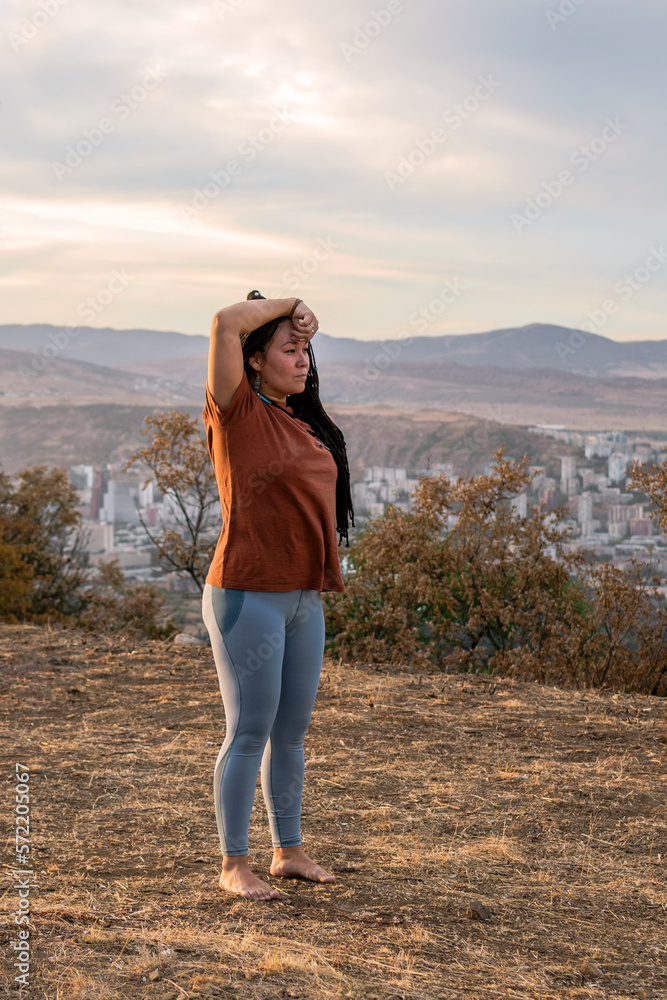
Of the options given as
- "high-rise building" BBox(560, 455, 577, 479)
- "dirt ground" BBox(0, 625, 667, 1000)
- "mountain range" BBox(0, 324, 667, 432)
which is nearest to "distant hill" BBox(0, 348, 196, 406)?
"mountain range" BBox(0, 324, 667, 432)

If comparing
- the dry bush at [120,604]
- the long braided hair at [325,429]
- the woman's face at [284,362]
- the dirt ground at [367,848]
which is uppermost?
the woman's face at [284,362]

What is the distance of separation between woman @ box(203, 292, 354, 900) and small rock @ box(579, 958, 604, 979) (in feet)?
3.26

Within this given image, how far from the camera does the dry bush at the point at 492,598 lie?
851 centimetres

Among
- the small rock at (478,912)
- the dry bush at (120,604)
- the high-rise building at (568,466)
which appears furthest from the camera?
the high-rise building at (568,466)

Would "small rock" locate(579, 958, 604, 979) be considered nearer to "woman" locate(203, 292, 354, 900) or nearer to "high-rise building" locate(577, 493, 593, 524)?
"woman" locate(203, 292, 354, 900)

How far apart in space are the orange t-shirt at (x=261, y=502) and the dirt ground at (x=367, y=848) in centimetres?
106

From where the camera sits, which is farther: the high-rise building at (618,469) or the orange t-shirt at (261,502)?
the high-rise building at (618,469)

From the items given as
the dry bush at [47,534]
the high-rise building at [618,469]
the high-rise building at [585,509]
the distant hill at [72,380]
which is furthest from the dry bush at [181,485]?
the distant hill at [72,380]

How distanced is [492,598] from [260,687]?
671 cm

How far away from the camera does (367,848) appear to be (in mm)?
3756

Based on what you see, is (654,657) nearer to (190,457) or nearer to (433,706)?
(433,706)

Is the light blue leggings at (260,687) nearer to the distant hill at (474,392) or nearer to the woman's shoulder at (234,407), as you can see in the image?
the woman's shoulder at (234,407)

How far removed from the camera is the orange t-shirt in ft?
9.84

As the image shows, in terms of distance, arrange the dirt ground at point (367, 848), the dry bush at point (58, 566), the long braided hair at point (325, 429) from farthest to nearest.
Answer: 1. the dry bush at point (58, 566)
2. the long braided hair at point (325, 429)
3. the dirt ground at point (367, 848)
